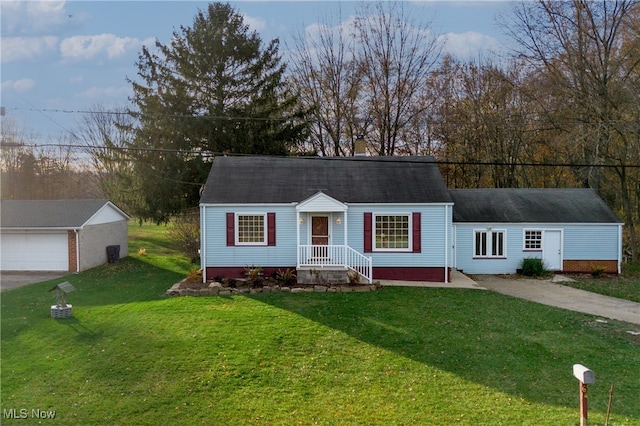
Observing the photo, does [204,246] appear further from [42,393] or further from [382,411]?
[382,411]

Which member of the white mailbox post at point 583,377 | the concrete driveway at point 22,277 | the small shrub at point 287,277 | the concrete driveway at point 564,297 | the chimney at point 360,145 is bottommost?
the concrete driveway at point 22,277

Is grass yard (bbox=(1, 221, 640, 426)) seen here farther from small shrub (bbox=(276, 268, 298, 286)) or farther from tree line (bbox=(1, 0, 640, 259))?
tree line (bbox=(1, 0, 640, 259))

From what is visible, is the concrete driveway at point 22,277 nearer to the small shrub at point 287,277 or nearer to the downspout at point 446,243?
the small shrub at point 287,277

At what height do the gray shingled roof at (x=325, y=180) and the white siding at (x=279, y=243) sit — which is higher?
the gray shingled roof at (x=325, y=180)

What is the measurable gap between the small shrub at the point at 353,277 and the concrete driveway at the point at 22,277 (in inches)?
486

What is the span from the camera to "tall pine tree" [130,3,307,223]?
75.4 ft

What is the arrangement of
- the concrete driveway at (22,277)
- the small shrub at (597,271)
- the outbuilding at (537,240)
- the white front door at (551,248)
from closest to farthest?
the concrete driveway at (22,277) → the small shrub at (597,271) → the outbuilding at (537,240) → the white front door at (551,248)

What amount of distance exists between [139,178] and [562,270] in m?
21.2

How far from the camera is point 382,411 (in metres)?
6.09

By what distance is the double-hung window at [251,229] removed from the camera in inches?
583

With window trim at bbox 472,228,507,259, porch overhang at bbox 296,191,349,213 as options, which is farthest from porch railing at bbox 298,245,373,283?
window trim at bbox 472,228,507,259

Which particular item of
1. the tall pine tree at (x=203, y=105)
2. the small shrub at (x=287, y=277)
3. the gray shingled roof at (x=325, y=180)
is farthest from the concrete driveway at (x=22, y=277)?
the small shrub at (x=287, y=277)

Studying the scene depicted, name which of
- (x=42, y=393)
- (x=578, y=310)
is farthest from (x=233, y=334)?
(x=578, y=310)

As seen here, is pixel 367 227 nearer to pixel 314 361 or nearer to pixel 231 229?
pixel 231 229
